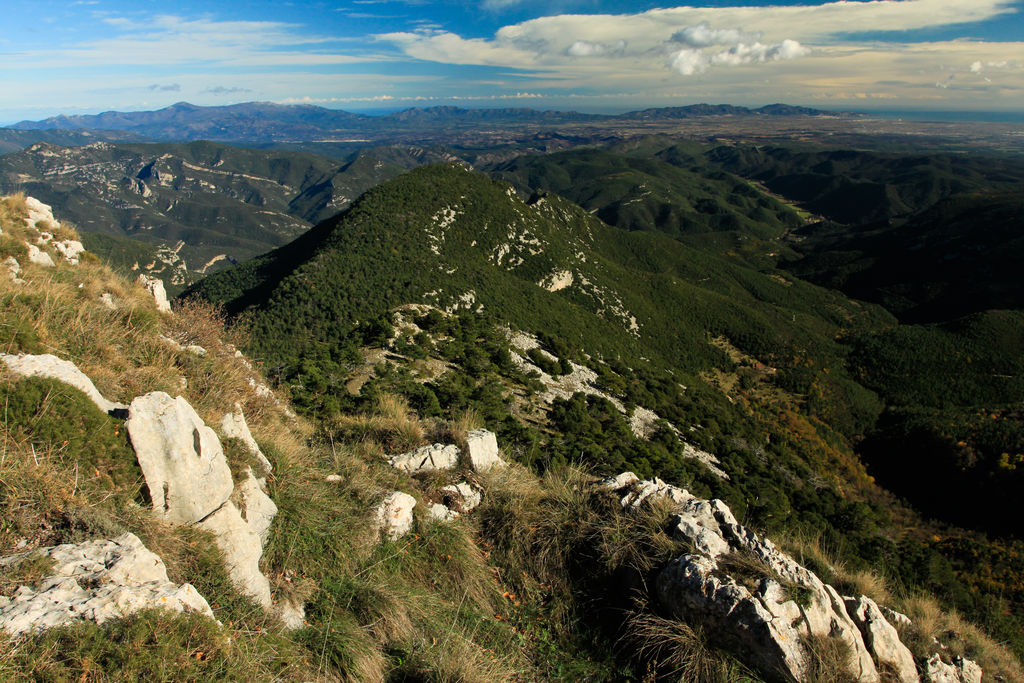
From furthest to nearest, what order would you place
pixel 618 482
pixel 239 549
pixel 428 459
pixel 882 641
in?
1. pixel 428 459
2. pixel 618 482
3. pixel 882 641
4. pixel 239 549

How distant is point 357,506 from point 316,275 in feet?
171

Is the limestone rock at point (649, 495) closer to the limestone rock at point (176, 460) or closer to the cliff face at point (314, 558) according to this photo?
the cliff face at point (314, 558)

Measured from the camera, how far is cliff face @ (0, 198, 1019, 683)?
171 inches

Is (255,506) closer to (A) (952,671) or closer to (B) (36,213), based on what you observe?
(A) (952,671)

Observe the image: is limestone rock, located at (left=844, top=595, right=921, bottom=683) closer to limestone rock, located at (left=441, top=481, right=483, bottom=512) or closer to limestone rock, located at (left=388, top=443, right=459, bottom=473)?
limestone rock, located at (left=441, top=481, right=483, bottom=512)

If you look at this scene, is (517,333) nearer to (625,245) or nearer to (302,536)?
(302,536)

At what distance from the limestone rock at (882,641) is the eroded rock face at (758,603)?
0.24 metres

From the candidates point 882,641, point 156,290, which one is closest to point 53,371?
point 156,290

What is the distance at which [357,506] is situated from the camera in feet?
24.2

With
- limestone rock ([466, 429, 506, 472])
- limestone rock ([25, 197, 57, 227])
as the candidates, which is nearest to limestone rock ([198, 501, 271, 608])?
limestone rock ([466, 429, 506, 472])

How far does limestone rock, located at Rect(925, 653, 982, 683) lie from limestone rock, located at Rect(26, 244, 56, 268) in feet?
67.9

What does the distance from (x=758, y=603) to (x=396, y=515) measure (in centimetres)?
540

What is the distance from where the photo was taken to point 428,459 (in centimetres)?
963

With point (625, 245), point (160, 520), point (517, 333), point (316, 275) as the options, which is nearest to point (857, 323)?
point (625, 245)
